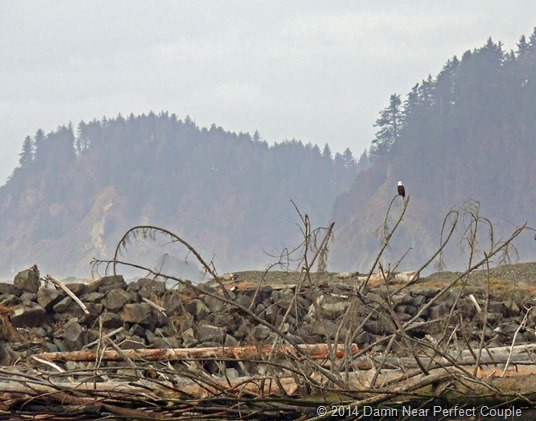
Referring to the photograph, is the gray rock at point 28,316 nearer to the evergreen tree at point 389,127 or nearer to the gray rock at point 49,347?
A: the gray rock at point 49,347

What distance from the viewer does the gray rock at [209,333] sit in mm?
15382

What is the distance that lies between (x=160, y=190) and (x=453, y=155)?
65.0 meters

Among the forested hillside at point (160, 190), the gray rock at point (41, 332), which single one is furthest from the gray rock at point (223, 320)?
the forested hillside at point (160, 190)

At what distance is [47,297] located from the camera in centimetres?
1659

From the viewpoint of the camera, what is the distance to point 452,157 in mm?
115312

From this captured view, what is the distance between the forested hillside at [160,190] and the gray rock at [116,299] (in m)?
133

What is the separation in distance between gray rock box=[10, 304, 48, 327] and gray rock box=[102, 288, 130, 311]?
1.13 meters

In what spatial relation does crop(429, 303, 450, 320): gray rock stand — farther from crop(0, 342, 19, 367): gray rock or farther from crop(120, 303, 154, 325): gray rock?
crop(0, 342, 19, 367): gray rock

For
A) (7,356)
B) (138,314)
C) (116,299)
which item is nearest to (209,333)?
(138,314)

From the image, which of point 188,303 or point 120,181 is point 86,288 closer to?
point 188,303

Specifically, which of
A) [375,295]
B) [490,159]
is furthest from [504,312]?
[490,159]

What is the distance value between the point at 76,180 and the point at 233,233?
33.3 meters

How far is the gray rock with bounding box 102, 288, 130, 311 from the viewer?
16.5 m

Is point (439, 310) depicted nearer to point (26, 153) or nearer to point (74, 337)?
point (74, 337)
